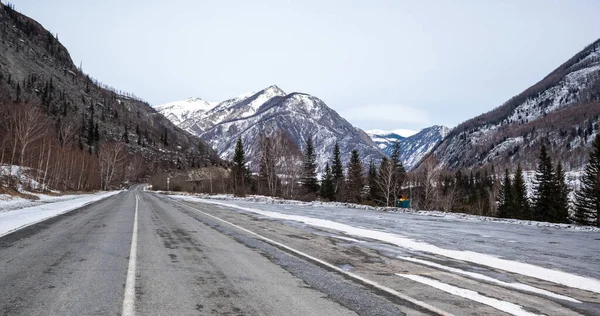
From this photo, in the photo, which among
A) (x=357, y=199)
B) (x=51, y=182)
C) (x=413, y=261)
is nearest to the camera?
(x=413, y=261)

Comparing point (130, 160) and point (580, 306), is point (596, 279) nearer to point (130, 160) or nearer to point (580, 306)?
point (580, 306)

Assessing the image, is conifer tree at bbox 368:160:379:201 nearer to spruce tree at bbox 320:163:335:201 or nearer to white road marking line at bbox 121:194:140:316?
spruce tree at bbox 320:163:335:201

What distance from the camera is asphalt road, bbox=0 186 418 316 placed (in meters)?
4.51

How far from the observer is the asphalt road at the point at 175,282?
4512 mm

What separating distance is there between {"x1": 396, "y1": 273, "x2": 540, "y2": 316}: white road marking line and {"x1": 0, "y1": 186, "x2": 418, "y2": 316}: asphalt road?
1105 millimetres

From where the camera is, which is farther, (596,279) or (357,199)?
(357,199)

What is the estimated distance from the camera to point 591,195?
161 feet

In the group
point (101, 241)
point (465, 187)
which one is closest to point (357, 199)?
point (101, 241)

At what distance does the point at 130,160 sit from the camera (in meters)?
193

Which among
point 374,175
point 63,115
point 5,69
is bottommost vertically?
point 374,175

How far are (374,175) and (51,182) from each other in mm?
59184

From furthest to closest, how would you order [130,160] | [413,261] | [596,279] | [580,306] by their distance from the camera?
[130,160], [413,261], [596,279], [580,306]

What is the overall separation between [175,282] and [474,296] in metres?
4.46

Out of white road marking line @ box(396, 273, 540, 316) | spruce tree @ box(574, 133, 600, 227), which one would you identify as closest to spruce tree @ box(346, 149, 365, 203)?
spruce tree @ box(574, 133, 600, 227)
